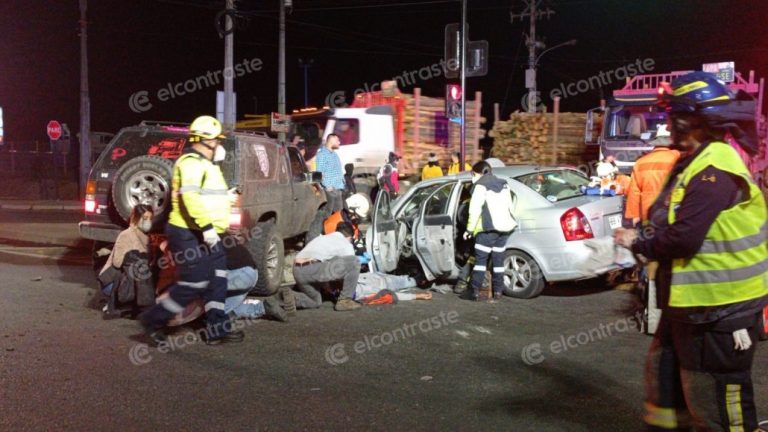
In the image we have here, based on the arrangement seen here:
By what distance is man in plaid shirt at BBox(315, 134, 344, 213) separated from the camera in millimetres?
11430

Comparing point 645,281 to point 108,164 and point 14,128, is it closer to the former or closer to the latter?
point 108,164

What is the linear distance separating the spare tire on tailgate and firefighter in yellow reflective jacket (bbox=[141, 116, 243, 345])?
1.21 metres

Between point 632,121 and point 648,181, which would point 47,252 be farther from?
point 632,121

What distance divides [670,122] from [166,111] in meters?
60.5

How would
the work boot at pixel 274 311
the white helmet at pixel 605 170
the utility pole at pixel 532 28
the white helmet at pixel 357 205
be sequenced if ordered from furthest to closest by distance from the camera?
the utility pole at pixel 532 28 < the white helmet at pixel 605 170 < the white helmet at pixel 357 205 < the work boot at pixel 274 311

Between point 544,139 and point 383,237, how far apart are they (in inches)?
439

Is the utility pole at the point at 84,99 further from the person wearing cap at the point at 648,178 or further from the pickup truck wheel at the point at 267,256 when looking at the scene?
the person wearing cap at the point at 648,178

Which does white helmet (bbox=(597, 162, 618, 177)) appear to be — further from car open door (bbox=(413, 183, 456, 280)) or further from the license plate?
car open door (bbox=(413, 183, 456, 280))

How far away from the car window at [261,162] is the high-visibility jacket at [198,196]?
7.32 ft

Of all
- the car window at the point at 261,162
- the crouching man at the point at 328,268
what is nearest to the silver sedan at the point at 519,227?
the crouching man at the point at 328,268

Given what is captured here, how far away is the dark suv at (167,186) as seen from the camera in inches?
280

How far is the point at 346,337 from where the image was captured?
6.36m

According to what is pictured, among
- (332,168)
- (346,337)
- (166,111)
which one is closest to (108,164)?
(346,337)

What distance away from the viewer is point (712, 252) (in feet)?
9.32
